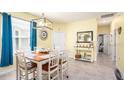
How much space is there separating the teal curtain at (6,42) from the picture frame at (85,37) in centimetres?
320

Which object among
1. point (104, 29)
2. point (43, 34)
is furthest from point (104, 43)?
point (43, 34)

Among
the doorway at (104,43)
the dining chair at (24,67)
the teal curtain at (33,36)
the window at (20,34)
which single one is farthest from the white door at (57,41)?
the doorway at (104,43)

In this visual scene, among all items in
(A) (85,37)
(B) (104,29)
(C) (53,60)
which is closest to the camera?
(C) (53,60)

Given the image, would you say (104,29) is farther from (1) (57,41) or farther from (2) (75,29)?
(1) (57,41)

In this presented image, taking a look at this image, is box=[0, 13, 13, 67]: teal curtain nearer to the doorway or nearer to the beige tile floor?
the beige tile floor

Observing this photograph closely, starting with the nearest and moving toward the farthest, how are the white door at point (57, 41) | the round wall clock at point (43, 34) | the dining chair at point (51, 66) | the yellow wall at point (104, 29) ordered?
the dining chair at point (51, 66), the round wall clock at point (43, 34), the white door at point (57, 41), the yellow wall at point (104, 29)

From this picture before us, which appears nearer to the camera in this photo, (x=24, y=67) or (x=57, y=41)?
(x=24, y=67)

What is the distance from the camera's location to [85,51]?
4.77m

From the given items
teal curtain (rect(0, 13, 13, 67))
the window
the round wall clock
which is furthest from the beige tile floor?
the round wall clock

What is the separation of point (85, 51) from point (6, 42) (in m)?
3.50

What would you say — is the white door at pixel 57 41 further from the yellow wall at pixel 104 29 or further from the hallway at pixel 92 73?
the yellow wall at pixel 104 29

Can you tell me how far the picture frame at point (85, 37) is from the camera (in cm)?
454

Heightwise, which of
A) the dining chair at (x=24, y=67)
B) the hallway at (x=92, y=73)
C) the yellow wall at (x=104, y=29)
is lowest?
the hallway at (x=92, y=73)

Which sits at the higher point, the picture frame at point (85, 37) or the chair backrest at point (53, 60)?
the picture frame at point (85, 37)
